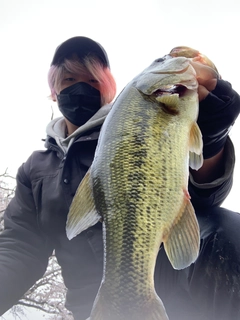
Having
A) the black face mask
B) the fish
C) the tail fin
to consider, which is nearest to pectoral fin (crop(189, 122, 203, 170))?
the fish

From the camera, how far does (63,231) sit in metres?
2.54

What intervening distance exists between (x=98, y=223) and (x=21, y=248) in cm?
75

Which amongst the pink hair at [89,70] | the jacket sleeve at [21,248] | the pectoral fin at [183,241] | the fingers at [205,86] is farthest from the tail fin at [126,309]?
the pink hair at [89,70]

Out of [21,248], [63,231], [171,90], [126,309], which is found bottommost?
[21,248]

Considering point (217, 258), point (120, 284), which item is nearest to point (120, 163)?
point (120, 284)

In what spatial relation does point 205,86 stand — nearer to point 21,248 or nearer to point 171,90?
point 171,90

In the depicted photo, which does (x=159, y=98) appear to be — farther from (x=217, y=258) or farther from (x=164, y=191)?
(x=217, y=258)

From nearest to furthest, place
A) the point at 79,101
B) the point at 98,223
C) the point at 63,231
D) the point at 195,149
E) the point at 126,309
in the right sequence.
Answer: the point at 126,309 → the point at 195,149 → the point at 98,223 → the point at 63,231 → the point at 79,101

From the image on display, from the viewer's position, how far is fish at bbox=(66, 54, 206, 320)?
1295mm

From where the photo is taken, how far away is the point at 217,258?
1929 millimetres

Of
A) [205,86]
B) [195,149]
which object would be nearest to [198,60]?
[205,86]

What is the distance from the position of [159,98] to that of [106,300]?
858 millimetres

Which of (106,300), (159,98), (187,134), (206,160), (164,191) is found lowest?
(106,300)

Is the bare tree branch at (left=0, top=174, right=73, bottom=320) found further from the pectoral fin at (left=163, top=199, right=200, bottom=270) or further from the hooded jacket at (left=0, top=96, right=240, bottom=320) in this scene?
the pectoral fin at (left=163, top=199, right=200, bottom=270)
